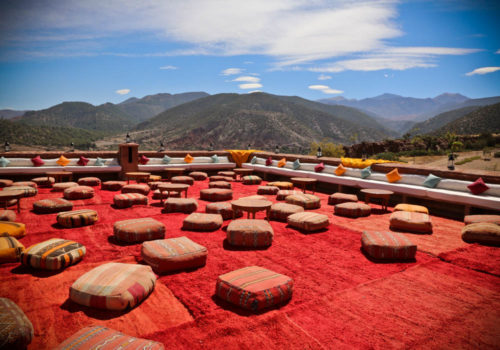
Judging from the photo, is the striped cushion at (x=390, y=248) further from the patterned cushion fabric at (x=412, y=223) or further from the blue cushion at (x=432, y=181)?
the blue cushion at (x=432, y=181)

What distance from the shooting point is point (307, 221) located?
17.3 ft

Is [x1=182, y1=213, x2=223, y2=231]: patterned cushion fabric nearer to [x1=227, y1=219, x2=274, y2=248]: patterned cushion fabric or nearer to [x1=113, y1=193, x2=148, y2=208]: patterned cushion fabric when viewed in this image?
[x1=227, y1=219, x2=274, y2=248]: patterned cushion fabric

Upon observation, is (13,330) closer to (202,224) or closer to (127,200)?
(202,224)

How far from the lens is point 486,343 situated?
252 centimetres

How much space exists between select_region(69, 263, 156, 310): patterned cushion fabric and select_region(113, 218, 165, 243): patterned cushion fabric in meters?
1.37

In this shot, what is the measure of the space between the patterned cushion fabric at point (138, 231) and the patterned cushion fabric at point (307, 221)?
2144 mm

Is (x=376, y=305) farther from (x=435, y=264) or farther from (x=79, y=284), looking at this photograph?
(x=79, y=284)

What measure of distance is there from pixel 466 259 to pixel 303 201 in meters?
3.22

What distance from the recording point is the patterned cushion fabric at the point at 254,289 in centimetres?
285

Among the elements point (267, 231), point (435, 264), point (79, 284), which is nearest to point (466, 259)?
point (435, 264)

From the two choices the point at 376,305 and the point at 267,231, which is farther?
the point at 267,231

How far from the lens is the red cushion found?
633 cm

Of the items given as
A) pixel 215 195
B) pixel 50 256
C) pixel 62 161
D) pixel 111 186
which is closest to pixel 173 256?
pixel 50 256

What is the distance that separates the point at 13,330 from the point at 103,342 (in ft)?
2.21
